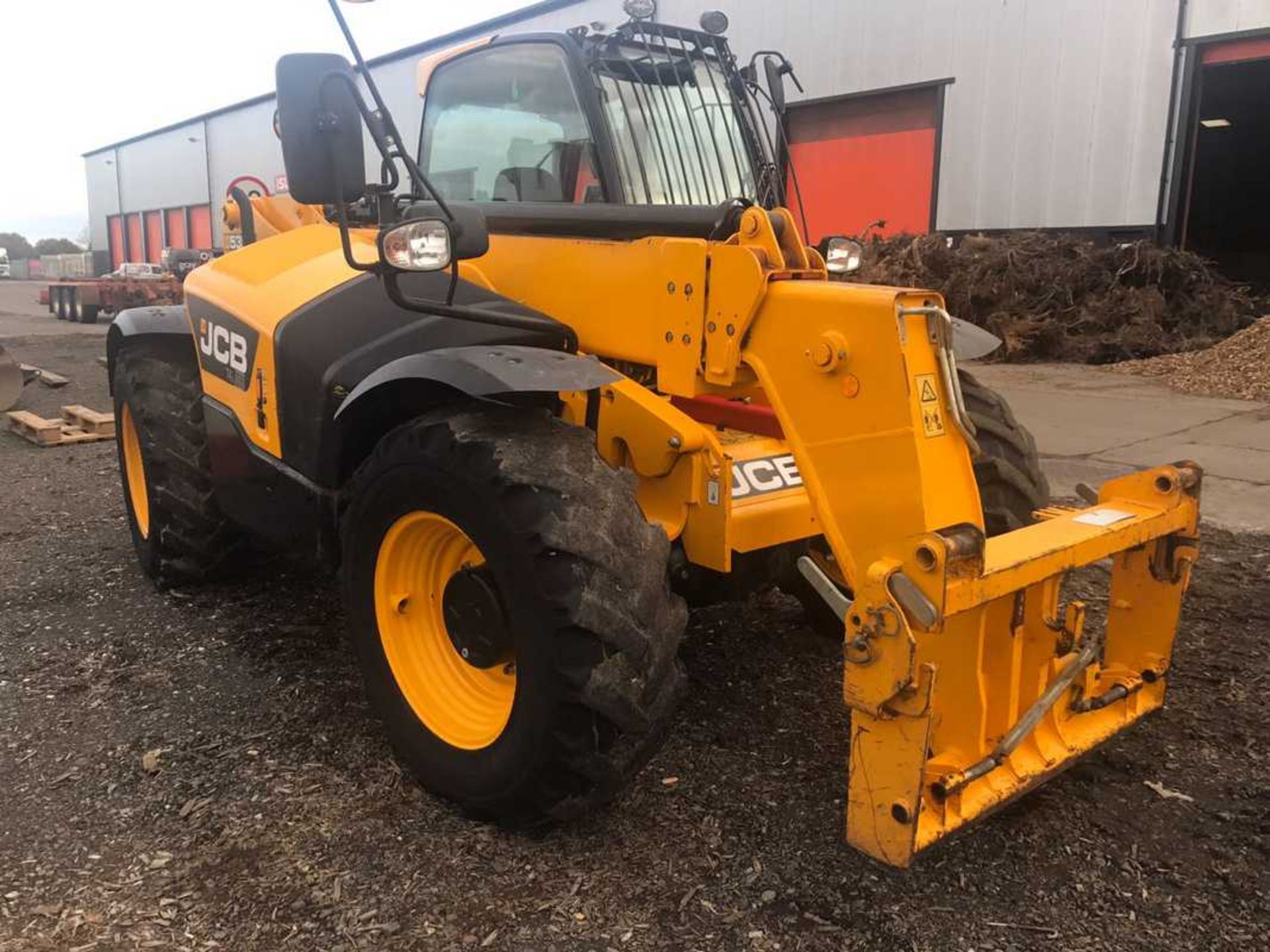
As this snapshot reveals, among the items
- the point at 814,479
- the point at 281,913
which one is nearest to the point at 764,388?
the point at 814,479

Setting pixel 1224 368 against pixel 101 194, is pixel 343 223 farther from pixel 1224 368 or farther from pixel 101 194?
pixel 101 194

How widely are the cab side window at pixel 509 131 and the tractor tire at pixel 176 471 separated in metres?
1.57

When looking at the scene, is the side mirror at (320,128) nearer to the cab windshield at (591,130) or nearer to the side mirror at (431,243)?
the side mirror at (431,243)

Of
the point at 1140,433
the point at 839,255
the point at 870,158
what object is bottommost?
the point at 1140,433

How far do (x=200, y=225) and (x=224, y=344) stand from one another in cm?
3343

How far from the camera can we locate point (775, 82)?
3859mm

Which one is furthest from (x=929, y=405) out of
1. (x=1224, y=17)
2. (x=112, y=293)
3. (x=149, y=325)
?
(x=112, y=293)

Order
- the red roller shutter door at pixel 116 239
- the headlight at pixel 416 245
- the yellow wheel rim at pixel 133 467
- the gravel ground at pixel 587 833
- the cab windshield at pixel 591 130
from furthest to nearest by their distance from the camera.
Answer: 1. the red roller shutter door at pixel 116 239
2. the yellow wheel rim at pixel 133 467
3. the cab windshield at pixel 591 130
4. the headlight at pixel 416 245
5. the gravel ground at pixel 587 833

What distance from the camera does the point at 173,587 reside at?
4695 millimetres

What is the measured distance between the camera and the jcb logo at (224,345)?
3853 mm

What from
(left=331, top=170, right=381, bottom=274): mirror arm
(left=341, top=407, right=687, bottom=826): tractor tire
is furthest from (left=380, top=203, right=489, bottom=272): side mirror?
(left=341, top=407, right=687, bottom=826): tractor tire

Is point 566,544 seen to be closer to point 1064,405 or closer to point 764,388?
point 764,388

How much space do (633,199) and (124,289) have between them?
74.1 ft

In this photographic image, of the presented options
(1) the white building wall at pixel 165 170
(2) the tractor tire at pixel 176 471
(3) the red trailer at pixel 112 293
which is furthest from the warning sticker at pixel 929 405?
(1) the white building wall at pixel 165 170
